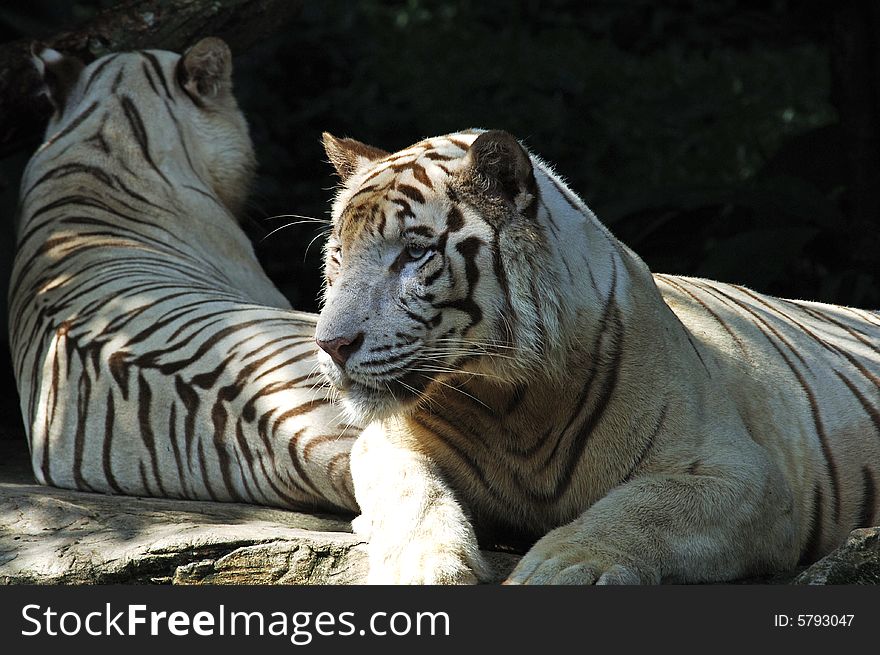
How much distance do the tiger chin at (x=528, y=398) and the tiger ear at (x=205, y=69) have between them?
8.22 feet

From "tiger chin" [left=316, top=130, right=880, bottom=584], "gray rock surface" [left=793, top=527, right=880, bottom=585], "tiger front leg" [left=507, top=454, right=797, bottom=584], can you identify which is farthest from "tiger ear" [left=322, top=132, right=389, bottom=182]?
"gray rock surface" [left=793, top=527, right=880, bottom=585]

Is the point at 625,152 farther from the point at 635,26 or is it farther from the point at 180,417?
the point at 180,417

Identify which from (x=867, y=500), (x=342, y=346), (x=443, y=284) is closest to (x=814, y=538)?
(x=867, y=500)

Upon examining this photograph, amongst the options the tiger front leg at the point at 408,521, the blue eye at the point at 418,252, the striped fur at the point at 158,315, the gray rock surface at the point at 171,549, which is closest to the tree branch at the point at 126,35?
the striped fur at the point at 158,315

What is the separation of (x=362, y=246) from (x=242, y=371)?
43.1 inches

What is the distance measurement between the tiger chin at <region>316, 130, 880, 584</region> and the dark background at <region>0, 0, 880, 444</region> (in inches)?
120

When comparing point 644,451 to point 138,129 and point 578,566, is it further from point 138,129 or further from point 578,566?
point 138,129

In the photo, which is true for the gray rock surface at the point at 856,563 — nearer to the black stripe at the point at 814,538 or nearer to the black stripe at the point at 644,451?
the black stripe at the point at 644,451

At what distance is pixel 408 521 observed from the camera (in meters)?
2.68

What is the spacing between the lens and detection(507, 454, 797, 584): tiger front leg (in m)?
2.48

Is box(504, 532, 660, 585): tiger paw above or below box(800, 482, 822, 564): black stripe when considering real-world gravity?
above

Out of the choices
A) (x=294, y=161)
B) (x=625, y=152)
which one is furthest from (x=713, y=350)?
(x=625, y=152)

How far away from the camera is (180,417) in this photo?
3.65 m

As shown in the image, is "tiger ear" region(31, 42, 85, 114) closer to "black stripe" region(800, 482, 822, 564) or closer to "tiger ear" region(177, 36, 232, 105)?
"tiger ear" region(177, 36, 232, 105)
